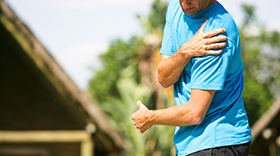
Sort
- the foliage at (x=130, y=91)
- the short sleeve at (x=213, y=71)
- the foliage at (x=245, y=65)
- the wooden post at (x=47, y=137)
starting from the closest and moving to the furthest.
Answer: the short sleeve at (x=213, y=71)
the wooden post at (x=47, y=137)
the foliage at (x=130, y=91)
the foliage at (x=245, y=65)

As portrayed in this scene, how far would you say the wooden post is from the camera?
7633mm

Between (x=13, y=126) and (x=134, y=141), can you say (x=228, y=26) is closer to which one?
(x=13, y=126)

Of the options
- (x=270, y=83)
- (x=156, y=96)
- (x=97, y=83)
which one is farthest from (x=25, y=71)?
(x=270, y=83)

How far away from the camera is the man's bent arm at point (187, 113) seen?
1.79 metres

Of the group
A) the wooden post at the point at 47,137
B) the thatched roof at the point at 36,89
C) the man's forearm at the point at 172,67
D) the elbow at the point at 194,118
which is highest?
the thatched roof at the point at 36,89

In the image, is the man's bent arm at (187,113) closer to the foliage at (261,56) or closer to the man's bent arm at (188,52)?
the man's bent arm at (188,52)

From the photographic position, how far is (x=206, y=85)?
1.78 meters

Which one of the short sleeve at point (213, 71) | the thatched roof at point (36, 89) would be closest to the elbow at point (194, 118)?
Result: the short sleeve at point (213, 71)

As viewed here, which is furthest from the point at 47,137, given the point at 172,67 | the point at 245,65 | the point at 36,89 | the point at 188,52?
the point at 245,65

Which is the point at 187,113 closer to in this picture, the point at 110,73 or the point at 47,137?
the point at 47,137

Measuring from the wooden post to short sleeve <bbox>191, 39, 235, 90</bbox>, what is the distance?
6.02m

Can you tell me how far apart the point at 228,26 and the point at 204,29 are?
0.38ft

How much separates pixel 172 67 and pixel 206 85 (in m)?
0.22

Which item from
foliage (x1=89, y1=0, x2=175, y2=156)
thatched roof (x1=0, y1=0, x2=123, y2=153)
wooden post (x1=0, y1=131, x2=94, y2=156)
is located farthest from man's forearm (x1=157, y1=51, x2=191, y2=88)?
wooden post (x1=0, y1=131, x2=94, y2=156)
